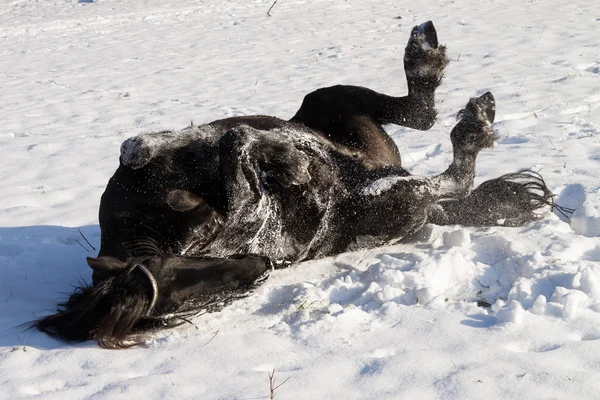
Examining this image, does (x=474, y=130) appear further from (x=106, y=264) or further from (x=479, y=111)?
(x=106, y=264)

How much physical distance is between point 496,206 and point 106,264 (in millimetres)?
2317

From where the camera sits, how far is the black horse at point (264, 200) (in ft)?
9.61

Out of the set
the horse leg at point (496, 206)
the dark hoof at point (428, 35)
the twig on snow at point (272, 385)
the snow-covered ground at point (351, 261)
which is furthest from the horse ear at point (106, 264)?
the dark hoof at point (428, 35)

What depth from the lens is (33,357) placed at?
9.14 feet

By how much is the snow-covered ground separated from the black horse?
143 mm

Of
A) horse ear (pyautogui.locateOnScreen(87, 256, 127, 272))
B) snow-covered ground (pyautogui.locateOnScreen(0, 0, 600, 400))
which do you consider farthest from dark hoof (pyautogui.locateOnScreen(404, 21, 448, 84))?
horse ear (pyautogui.locateOnScreen(87, 256, 127, 272))

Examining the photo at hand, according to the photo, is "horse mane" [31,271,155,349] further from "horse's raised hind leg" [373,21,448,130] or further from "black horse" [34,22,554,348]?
"horse's raised hind leg" [373,21,448,130]

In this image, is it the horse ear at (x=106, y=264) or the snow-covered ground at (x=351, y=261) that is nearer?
the snow-covered ground at (x=351, y=261)

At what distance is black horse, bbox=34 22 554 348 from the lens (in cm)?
293

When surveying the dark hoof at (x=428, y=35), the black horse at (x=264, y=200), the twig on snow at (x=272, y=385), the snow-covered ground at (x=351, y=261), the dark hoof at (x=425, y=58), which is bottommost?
the snow-covered ground at (x=351, y=261)

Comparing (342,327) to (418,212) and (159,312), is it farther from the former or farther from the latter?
(418,212)

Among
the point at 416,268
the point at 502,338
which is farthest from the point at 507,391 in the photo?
the point at 416,268

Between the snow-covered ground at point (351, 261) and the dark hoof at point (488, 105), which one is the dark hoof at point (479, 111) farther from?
the snow-covered ground at point (351, 261)

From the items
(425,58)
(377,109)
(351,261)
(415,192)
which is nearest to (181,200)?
(351,261)
